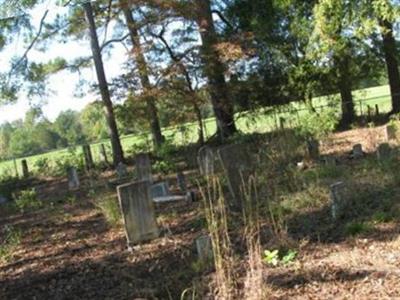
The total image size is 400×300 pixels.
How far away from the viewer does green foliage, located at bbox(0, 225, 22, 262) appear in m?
7.33

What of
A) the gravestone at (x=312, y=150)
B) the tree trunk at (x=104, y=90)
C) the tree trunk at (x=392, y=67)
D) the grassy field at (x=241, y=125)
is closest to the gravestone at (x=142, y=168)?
the gravestone at (x=312, y=150)

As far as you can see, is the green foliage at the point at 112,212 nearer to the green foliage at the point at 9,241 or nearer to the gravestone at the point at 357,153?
the green foliage at the point at 9,241

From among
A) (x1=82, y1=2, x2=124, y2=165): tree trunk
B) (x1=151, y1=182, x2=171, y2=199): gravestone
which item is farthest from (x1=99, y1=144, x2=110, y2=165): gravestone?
(x1=151, y1=182, x2=171, y2=199): gravestone

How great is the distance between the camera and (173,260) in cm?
602

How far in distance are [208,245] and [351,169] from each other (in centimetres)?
479

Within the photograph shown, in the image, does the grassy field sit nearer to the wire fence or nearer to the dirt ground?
the wire fence

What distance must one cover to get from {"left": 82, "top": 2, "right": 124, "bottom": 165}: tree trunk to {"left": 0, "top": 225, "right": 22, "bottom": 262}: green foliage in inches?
388

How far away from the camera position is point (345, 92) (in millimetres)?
21953

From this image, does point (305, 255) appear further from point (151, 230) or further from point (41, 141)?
point (41, 141)

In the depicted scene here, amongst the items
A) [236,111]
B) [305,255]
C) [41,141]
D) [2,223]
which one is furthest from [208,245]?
[41,141]

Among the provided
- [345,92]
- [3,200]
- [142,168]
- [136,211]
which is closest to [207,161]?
[136,211]

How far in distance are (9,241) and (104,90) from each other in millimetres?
11412

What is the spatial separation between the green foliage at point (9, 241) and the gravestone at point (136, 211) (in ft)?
5.77

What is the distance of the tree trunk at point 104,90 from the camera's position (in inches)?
754
